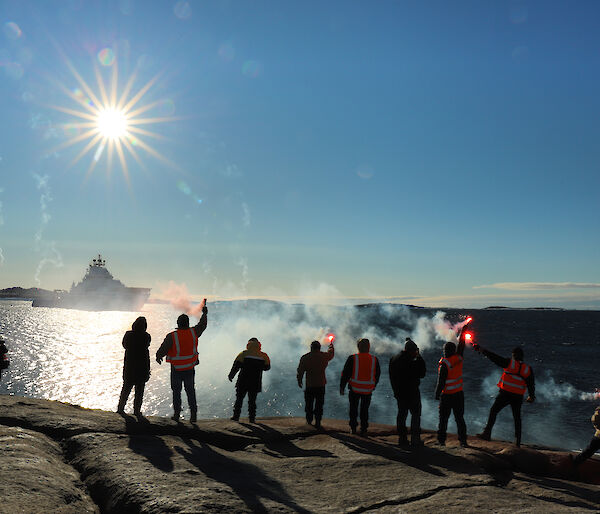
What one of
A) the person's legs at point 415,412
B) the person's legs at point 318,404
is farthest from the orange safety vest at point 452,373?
the person's legs at point 318,404

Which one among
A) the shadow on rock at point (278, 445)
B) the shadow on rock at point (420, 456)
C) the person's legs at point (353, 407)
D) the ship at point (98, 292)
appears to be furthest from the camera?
the ship at point (98, 292)

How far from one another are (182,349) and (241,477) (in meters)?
3.69

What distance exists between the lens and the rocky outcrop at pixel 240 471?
4.60 meters

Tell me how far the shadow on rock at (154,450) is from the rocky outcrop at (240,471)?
0.05 ft

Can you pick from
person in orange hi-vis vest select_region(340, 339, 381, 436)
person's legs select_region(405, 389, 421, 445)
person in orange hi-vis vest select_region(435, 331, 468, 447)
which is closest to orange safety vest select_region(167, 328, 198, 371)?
person in orange hi-vis vest select_region(340, 339, 381, 436)

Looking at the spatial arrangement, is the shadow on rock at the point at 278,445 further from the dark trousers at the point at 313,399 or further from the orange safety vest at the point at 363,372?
the orange safety vest at the point at 363,372

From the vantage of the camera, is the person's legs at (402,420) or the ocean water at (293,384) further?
the ocean water at (293,384)

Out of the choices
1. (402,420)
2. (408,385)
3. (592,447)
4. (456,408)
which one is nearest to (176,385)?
Result: (402,420)

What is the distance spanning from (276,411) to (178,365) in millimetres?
25453

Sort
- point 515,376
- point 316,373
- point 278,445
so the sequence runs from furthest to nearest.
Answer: point 316,373 < point 515,376 < point 278,445

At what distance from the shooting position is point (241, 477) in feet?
17.9

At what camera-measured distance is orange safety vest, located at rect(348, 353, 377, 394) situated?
28.5 feet

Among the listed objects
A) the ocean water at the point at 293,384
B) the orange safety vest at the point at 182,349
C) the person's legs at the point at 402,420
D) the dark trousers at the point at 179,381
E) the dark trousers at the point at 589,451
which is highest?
the orange safety vest at the point at 182,349

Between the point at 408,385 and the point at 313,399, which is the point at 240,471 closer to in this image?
the point at 408,385
